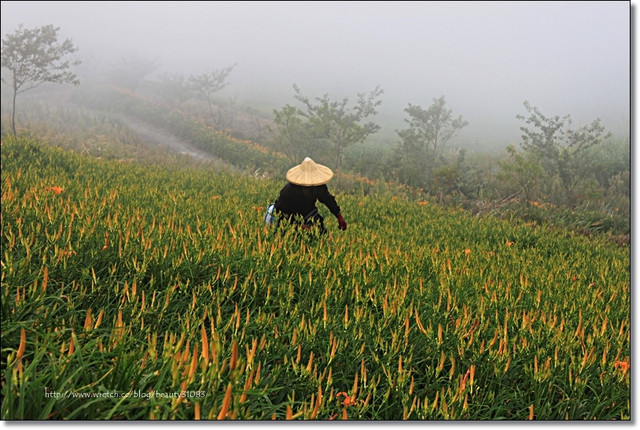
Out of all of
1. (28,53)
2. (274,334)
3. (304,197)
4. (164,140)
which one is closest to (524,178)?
(304,197)

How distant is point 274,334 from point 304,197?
228 cm

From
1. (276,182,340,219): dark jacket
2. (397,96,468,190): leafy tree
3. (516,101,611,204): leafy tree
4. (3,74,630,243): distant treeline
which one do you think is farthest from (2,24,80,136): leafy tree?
(516,101,611,204): leafy tree

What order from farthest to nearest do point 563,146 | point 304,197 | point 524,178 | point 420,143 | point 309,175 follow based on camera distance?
point 420,143 → point 563,146 → point 524,178 → point 304,197 → point 309,175

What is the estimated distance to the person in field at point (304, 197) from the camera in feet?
12.7

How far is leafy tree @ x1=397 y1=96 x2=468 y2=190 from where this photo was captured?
1487 cm

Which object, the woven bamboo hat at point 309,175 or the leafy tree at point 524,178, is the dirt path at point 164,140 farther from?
the woven bamboo hat at point 309,175

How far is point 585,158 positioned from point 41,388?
14966 mm

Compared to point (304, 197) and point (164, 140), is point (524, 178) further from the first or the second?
point (164, 140)

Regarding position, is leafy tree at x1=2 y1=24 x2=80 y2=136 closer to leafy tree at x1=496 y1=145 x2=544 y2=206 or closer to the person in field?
the person in field

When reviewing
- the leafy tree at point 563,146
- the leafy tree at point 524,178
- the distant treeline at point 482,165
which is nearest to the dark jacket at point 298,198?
the distant treeline at point 482,165

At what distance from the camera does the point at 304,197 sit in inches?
158

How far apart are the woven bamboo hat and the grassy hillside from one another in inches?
25.2

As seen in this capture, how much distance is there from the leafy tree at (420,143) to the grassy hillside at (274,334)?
1155 centimetres

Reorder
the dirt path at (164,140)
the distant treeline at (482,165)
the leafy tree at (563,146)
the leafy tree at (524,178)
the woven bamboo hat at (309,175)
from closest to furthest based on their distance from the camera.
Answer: the woven bamboo hat at (309,175) < the distant treeline at (482,165) < the leafy tree at (524,178) < the leafy tree at (563,146) < the dirt path at (164,140)
